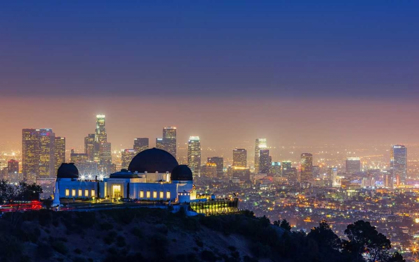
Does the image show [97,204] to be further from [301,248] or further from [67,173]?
[301,248]

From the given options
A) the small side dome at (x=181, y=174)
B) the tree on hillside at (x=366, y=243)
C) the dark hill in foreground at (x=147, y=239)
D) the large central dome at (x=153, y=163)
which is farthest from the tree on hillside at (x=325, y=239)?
the large central dome at (x=153, y=163)

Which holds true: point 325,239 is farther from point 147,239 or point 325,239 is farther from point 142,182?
point 147,239

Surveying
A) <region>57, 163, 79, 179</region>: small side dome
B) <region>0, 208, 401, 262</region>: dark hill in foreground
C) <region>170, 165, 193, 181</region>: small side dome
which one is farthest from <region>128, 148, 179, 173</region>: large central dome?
<region>0, 208, 401, 262</region>: dark hill in foreground

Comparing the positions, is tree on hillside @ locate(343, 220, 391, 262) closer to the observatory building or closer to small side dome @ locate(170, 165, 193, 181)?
the observatory building

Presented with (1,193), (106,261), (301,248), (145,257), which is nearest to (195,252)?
(145,257)

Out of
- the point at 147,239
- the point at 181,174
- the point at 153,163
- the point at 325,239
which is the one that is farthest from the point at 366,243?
the point at 147,239
